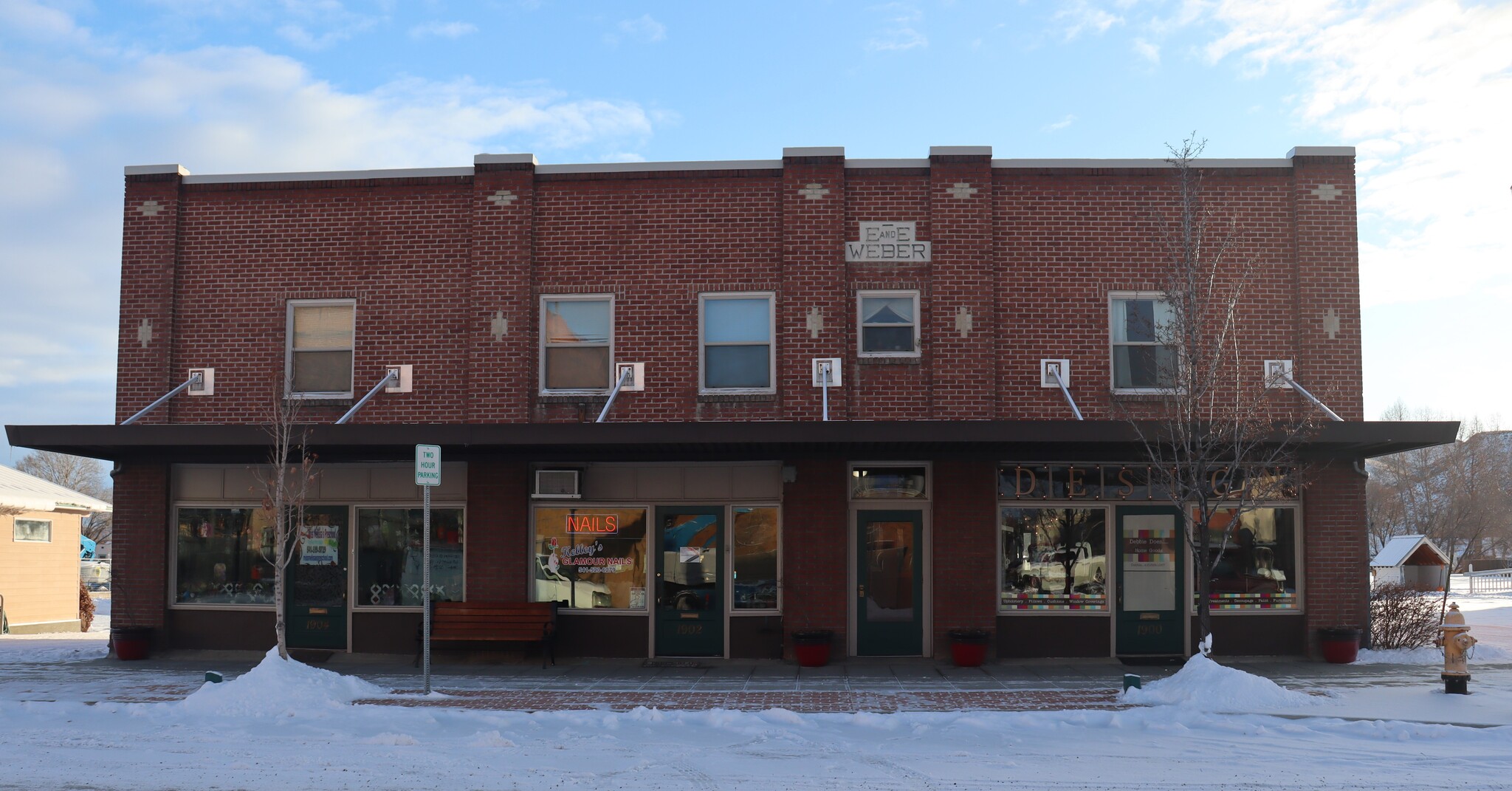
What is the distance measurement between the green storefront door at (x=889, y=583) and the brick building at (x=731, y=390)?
33mm

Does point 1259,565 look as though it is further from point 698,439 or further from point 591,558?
point 591,558

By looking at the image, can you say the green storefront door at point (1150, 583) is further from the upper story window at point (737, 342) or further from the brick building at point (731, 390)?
the upper story window at point (737, 342)

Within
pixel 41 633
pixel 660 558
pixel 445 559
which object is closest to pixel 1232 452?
pixel 660 558

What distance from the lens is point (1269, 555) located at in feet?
54.4

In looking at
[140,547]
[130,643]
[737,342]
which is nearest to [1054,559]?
[737,342]

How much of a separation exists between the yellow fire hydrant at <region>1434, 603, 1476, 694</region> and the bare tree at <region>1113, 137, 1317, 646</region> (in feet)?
7.64

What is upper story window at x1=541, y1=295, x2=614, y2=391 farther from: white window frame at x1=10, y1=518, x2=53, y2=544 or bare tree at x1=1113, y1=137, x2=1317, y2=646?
white window frame at x1=10, y1=518, x2=53, y2=544

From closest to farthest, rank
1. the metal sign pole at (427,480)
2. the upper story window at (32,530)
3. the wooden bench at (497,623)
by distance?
1. the metal sign pole at (427,480)
2. the wooden bench at (497,623)
3. the upper story window at (32,530)

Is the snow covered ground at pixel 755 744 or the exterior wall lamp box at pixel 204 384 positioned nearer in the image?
the snow covered ground at pixel 755 744

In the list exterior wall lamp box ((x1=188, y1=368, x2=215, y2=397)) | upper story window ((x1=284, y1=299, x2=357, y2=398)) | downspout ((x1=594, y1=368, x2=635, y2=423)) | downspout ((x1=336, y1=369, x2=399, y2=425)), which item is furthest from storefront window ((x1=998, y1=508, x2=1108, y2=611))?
exterior wall lamp box ((x1=188, y1=368, x2=215, y2=397))

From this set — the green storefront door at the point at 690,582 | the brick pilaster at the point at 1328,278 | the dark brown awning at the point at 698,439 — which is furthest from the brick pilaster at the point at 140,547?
the brick pilaster at the point at 1328,278

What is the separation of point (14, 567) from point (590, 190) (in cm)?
1713

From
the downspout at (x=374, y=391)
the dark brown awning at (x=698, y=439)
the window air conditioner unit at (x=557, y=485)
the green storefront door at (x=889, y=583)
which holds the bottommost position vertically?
the green storefront door at (x=889, y=583)

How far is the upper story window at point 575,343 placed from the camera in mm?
17094
